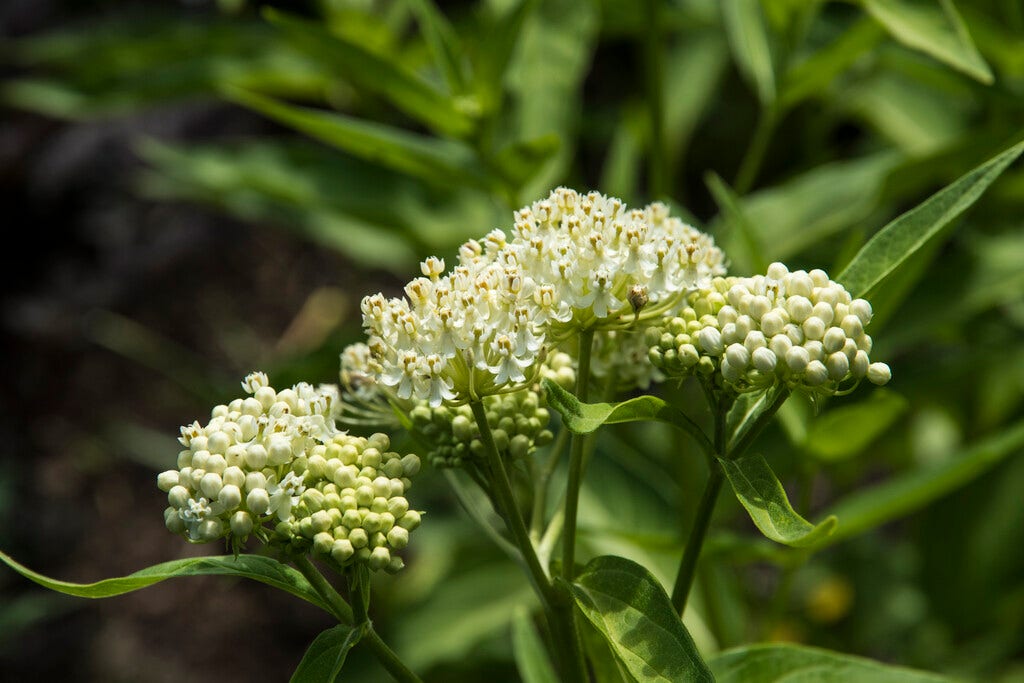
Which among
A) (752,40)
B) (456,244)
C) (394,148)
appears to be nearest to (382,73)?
(394,148)

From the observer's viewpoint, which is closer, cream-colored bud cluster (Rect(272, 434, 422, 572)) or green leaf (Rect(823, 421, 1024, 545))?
cream-colored bud cluster (Rect(272, 434, 422, 572))

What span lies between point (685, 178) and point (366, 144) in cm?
309

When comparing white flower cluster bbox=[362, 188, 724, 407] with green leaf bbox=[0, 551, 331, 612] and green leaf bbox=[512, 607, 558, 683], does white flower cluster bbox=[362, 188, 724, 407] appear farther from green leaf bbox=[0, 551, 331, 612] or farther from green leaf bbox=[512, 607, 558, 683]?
green leaf bbox=[512, 607, 558, 683]

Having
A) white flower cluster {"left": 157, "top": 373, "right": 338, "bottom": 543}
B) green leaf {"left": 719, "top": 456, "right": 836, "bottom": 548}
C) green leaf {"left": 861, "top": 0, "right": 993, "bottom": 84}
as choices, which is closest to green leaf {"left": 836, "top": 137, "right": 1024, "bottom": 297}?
green leaf {"left": 719, "top": 456, "right": 836, "bottom": 548}

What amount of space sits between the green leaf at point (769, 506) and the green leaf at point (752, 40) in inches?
60.4

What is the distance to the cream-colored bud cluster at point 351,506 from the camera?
1.47 m

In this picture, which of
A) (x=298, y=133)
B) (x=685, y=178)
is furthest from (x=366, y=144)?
(x=298, y=133)

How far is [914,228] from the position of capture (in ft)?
5.00

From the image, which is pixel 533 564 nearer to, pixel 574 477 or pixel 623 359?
pixel 574 477

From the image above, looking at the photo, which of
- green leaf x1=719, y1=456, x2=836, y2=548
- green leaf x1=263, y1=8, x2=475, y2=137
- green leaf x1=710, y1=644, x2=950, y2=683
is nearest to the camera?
green leaf x1=719, y1=456, x2=836, y2=548

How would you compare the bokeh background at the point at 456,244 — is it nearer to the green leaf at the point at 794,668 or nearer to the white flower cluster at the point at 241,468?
the green leaf at the point at 794,668

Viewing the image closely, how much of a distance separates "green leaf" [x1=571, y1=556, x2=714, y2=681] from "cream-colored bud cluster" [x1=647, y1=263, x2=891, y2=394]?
317mm

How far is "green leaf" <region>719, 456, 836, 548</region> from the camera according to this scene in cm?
129

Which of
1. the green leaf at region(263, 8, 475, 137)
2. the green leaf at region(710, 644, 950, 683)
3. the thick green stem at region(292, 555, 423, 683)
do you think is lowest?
the green leaf at region(710, 644, 950, 683)
